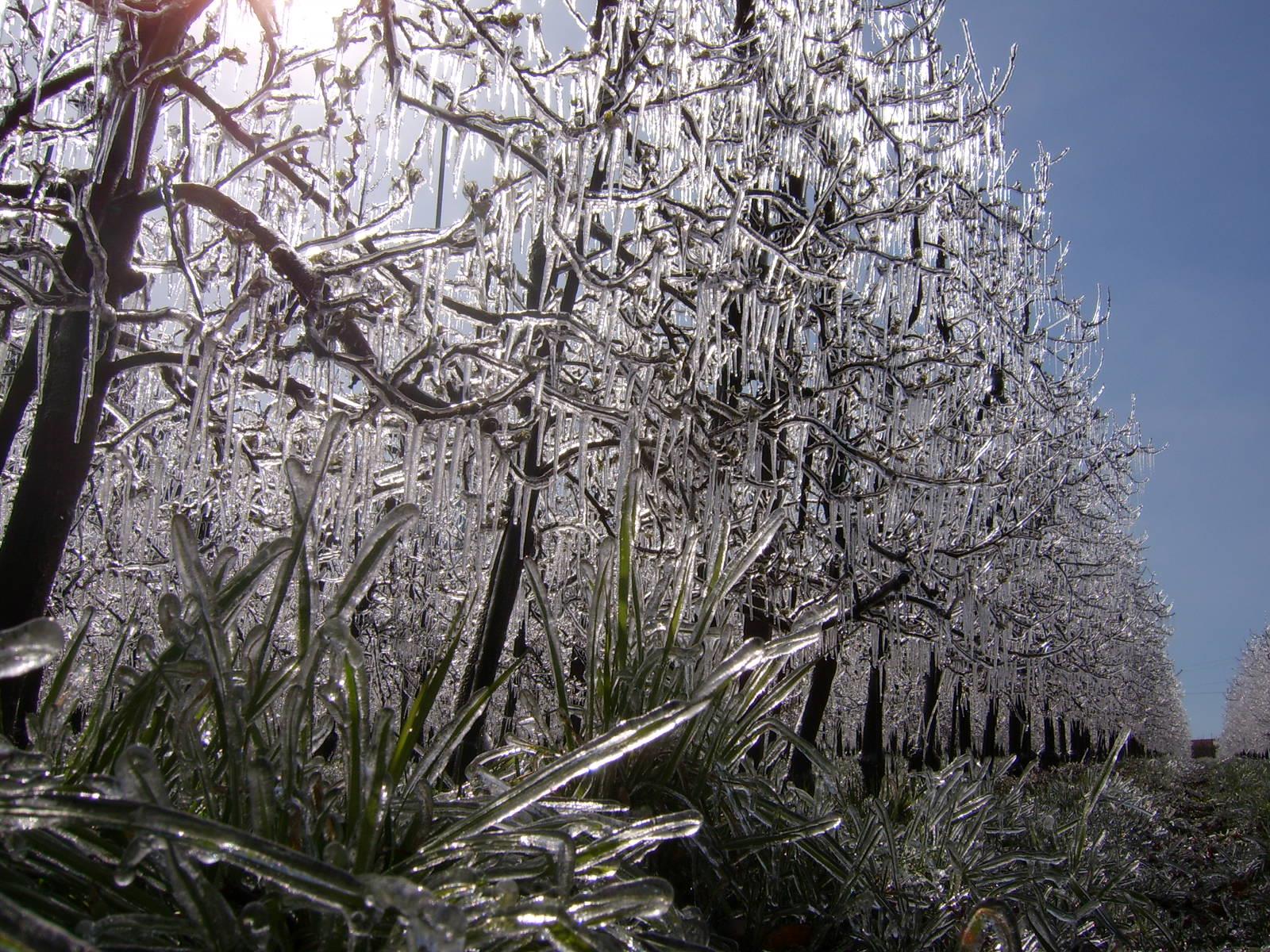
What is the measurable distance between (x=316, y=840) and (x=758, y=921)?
922 mm

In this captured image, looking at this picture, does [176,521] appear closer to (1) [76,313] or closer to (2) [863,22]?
(1) [76,313]

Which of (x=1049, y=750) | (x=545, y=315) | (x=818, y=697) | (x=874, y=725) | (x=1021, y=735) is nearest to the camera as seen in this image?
(x=545, y=315)

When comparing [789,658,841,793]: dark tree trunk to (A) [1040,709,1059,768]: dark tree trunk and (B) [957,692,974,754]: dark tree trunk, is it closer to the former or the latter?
(B) [957,692,974,754]: dark tree trunk

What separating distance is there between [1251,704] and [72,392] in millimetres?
71136

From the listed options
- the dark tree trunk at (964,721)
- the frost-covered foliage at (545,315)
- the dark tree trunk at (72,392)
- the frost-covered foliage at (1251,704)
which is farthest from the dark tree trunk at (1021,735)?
the frost-covered foliage at (1251,704)

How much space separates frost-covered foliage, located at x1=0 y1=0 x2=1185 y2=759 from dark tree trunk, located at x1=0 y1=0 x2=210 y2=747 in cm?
1

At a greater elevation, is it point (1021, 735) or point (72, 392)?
point (72, 392)

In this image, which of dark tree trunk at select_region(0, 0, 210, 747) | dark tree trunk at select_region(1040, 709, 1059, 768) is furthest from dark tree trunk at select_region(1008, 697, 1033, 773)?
dark tree trunk at select_region(0, 0, 210, 747)

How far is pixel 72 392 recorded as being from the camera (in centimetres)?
378

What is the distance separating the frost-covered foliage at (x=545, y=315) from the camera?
354 cm


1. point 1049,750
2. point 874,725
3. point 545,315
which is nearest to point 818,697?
point 874,725

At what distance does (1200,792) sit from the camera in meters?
19.3

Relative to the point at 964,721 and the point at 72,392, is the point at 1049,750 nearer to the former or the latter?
the point at 964,721

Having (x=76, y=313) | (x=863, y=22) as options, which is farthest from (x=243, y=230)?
(x=863, y=22)
